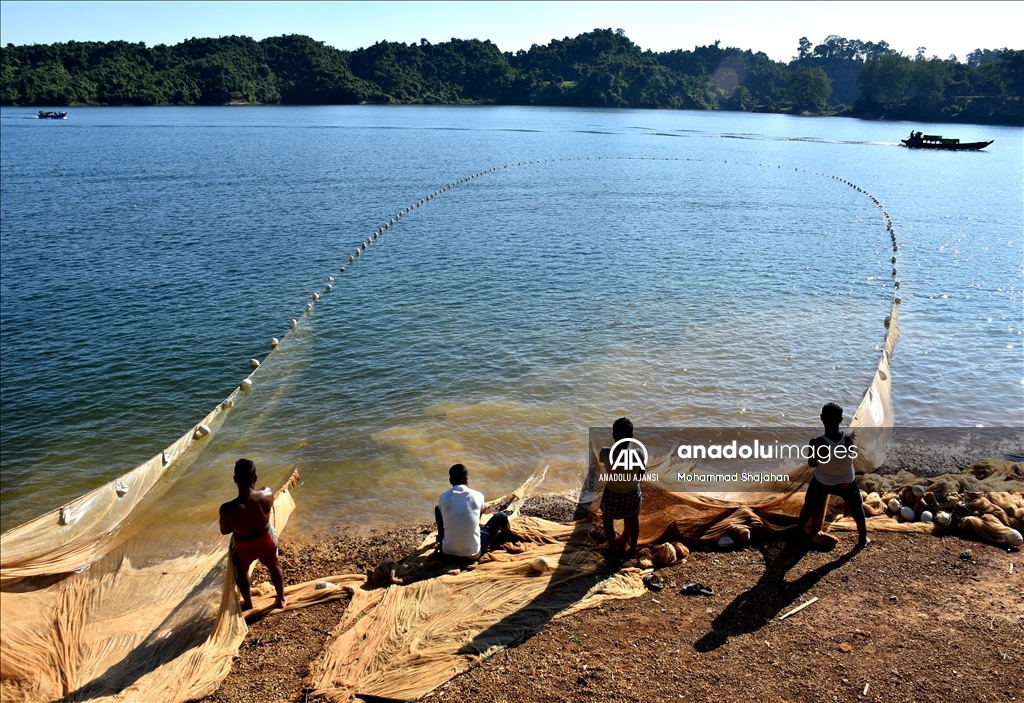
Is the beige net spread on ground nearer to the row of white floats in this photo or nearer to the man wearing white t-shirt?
the man wearing white t-shirt

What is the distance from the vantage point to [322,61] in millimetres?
154250

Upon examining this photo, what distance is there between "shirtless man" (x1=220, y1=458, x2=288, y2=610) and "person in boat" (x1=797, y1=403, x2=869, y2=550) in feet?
19.0

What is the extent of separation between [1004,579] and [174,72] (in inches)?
6195

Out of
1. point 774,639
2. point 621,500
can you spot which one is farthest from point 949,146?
point 774,639

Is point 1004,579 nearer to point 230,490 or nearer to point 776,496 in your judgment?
point 776,496

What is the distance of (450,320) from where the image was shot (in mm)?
20406

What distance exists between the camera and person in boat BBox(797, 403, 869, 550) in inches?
310

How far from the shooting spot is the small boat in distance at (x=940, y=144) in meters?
67.3

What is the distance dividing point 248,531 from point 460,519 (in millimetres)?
2205

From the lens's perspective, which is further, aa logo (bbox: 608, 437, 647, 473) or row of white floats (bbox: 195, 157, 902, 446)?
row of white floats (bbox: 195, 157, 902, 446)

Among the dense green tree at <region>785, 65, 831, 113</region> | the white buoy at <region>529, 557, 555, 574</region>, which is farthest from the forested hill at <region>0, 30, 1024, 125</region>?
the white buoy at <region>529, 557, 555, 574</region>

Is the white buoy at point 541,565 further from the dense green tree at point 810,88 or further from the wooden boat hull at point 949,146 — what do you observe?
the dense green tree at point 810,88

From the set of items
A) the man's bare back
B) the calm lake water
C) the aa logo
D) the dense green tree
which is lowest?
the calm lake water

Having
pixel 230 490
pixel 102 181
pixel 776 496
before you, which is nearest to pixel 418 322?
pixel 230 490
